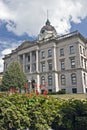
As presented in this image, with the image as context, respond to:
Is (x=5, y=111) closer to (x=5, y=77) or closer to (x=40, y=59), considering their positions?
(x=5, y=77)

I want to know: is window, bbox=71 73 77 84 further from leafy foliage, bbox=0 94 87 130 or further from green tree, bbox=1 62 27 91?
leafy foliage, bbox=0 94 87 130

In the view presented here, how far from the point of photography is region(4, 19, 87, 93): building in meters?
49.5

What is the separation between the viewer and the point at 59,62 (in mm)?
53406

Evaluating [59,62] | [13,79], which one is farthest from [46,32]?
[13,79]

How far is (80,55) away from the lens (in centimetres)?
5022

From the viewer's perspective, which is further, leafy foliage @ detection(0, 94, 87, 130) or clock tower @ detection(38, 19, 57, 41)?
clock tower @ detection(38, 19, 57, 41)

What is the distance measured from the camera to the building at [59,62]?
49.5 m

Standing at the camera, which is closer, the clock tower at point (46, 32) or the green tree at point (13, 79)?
the green tree at point (13, 79)

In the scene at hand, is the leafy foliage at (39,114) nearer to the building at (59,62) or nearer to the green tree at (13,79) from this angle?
the green tree at (13,79)

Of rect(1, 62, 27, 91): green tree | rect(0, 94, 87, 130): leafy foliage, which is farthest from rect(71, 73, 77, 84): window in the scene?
rect(0, 94, 87, 130): leafy foliage

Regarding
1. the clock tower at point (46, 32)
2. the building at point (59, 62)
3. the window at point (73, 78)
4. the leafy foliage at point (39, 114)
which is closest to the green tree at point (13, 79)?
the building at point (59, 62)

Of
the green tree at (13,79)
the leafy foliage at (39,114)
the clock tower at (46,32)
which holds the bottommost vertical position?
the leafy foliage at (39,114)

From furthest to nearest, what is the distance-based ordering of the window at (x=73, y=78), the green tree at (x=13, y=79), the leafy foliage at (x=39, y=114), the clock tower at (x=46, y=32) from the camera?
the clock tower at (x=46, y=32)
the window at (x=73, y=78)
the green tree at (x=13, y=79)
the leafy foliage at (x=39, y=114)

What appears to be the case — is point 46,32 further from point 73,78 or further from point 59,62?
point 73,78
